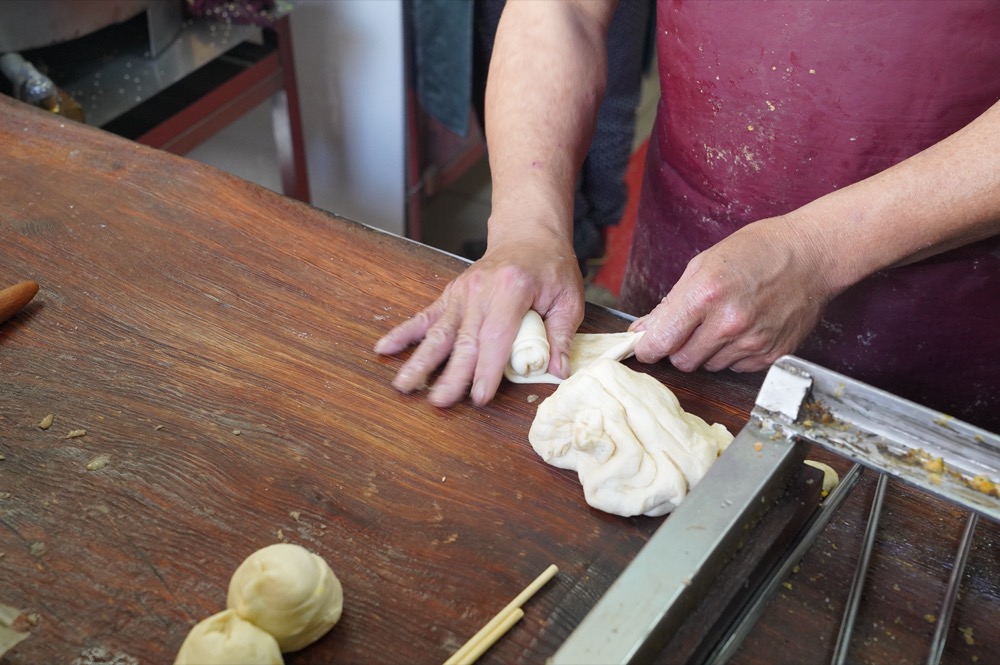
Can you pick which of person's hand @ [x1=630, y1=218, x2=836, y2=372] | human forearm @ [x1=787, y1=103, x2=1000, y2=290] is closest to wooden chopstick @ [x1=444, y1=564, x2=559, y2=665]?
person's hand @ [x1=630, y1=218, x2=836, y2=372]

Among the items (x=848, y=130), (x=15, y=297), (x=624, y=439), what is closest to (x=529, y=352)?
(x=624, y=439)

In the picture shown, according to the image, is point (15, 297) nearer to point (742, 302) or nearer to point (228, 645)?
point (228, 645)

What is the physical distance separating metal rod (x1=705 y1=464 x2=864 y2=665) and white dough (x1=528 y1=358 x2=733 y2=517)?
130mm

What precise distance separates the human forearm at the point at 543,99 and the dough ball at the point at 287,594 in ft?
2.35

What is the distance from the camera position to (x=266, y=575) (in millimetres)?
830

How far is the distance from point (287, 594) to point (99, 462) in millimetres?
366

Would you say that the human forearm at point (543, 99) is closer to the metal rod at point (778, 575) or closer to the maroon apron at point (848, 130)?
the maroon apron at point (848, 130)

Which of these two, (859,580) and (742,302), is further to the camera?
(742,302)

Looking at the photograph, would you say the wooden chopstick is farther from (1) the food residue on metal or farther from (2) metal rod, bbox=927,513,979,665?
(1) the food residue on metal

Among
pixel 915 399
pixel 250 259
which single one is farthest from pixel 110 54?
pixel 915 399

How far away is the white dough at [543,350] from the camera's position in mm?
1155

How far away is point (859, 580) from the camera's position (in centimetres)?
87

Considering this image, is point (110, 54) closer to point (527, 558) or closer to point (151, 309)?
point (151, 309)

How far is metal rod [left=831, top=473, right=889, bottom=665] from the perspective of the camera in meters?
0.81
